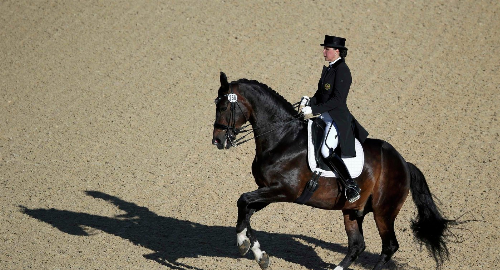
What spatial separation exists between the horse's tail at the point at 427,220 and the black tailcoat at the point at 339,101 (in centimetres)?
123

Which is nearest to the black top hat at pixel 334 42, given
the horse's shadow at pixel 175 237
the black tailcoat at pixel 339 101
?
the black tailcoat at pixel 339 101

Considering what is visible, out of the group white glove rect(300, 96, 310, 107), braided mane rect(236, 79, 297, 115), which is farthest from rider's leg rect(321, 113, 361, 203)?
braided mane rect(236, 79, 297, 115)

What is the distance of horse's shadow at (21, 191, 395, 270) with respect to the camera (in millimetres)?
9375

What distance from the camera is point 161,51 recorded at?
17672 mm

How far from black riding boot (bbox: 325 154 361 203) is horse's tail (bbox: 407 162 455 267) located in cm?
108

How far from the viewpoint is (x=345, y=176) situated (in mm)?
8008

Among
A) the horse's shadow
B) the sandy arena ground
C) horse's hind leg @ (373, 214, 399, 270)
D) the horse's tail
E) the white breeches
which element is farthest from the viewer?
the sandy arena ground

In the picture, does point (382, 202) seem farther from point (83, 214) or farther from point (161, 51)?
point (161, 51)

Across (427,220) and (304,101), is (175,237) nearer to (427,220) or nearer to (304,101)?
(304,101)

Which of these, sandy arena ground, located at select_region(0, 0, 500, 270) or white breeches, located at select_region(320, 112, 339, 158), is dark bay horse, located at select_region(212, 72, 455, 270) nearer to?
white breeches, located at select_region(320, 112, 339, 158)

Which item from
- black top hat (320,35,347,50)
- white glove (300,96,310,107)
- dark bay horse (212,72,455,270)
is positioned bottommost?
dark bay horse (212,72,455,270)

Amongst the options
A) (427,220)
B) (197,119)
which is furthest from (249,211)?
(197,119)

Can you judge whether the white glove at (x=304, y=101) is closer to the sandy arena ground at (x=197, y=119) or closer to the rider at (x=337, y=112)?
the rider at (x=337, y=112)

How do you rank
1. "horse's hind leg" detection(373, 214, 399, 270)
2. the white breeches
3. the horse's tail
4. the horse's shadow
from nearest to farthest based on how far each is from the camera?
the white breeches → "horse's hind leg" detection(373, 214, 399, 270) → the horse's tail → the horse's shadow
